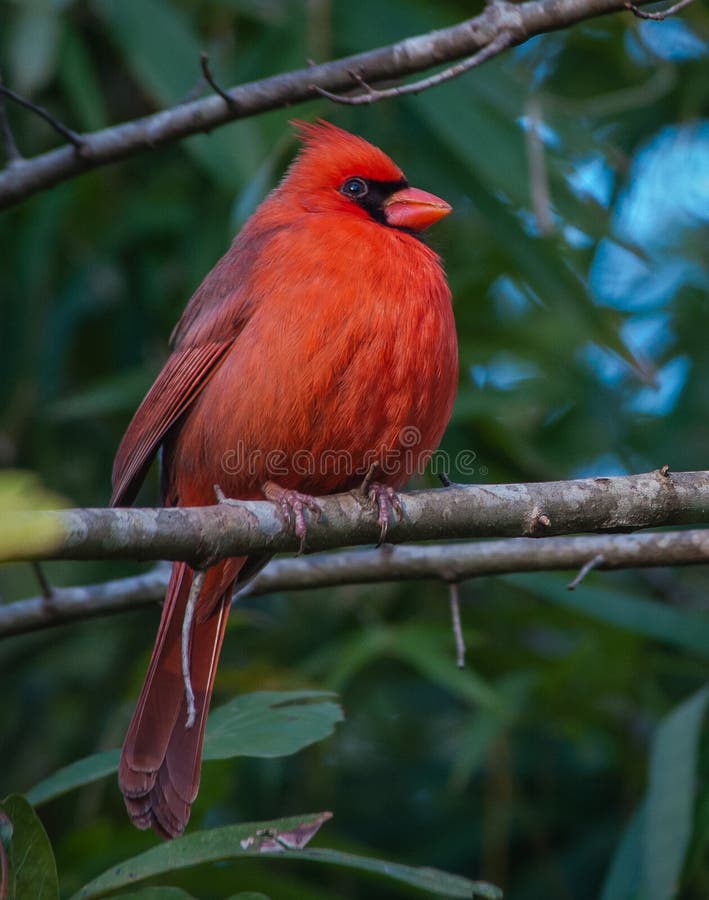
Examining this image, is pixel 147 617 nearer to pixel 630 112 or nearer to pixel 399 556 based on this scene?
pixel 399 556

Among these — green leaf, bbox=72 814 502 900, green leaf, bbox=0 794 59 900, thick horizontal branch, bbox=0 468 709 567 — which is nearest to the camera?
green leaf, bbox=0 794 59 900

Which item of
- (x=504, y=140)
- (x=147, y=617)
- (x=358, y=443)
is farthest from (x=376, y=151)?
(x=147, y=617)

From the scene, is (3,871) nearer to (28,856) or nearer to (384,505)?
(28,856)

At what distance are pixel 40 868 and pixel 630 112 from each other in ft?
16.1

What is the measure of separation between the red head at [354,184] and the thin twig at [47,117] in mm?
911

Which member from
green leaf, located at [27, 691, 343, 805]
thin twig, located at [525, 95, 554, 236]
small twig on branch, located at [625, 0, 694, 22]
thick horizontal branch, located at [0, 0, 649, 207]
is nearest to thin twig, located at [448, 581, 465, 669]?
green leaf, located at [27, 691, 343, 805]

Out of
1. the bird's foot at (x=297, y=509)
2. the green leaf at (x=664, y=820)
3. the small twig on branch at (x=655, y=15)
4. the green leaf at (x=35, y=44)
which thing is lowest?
the green leaf at (x=664, y=820)

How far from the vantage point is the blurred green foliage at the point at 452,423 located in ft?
14.5

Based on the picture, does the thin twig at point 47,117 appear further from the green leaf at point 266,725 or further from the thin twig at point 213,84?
the green leaf at point 266,725

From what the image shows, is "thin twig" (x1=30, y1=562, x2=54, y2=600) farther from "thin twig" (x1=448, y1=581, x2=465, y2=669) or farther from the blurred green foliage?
"thin twig" (x1=448, y1=581, x2=465, y2=669)

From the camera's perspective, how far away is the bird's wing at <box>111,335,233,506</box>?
3.80 metres

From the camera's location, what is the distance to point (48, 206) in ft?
17.7

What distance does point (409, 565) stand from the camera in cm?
356

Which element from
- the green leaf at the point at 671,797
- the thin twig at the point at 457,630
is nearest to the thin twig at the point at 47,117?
the thin twig at the point at 457,630
